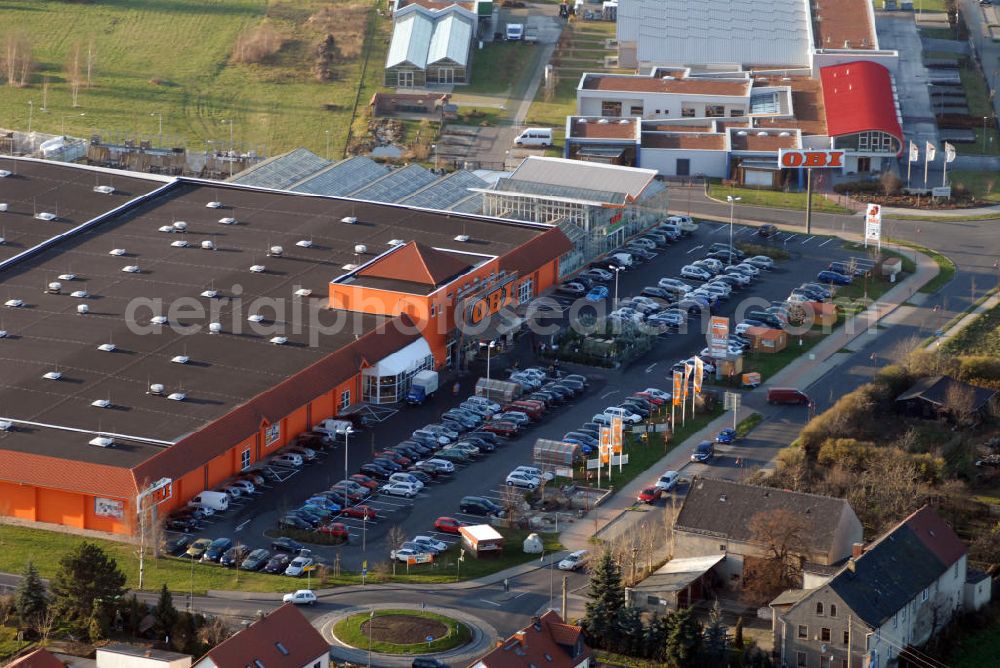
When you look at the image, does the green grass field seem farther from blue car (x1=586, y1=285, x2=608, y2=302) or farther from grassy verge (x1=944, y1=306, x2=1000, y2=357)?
grassy verge (x1=944, y1=306, x2=1000, y2=357)

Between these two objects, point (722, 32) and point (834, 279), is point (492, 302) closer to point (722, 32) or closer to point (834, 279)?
point (834, 279)

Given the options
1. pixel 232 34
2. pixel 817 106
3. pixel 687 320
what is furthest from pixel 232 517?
pixel 232 34

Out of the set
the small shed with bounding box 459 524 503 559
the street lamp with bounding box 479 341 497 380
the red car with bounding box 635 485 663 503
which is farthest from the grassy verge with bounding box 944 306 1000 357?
the small shed with bounding box 459 524 503 559

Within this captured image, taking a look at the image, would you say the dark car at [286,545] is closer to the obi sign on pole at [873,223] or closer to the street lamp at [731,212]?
the street lamp at [731,212]

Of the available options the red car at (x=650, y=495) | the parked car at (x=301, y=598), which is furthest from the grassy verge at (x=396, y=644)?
the red car at (x=650, y=495)

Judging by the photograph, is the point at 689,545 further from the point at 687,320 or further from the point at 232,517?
the point at 687,320
